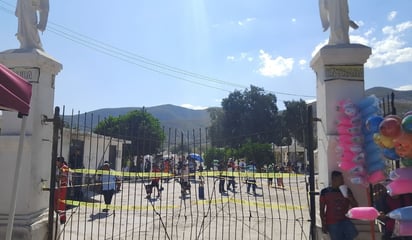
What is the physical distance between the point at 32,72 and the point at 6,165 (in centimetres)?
144

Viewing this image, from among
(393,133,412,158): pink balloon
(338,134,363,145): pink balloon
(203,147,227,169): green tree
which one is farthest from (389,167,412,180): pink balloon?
(203,147,227,169): green tree

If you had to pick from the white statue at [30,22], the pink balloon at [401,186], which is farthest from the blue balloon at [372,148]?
the white statue at [30,22]

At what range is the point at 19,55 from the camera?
5.69m

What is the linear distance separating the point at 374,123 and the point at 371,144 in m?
0.38

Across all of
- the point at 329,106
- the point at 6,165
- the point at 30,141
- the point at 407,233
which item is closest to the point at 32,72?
the point at 30,141

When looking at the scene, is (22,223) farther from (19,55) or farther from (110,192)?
(110,192)

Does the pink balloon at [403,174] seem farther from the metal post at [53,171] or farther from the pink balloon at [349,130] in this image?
the metal post at [53,171]

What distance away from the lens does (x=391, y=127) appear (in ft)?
13.1

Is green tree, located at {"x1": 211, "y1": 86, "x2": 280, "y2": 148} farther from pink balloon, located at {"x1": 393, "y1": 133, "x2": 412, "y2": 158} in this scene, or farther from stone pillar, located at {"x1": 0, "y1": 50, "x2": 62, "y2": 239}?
pink balloon, located at {"x1": 393, "y1": 133, "x2": 412, "y2": 158}

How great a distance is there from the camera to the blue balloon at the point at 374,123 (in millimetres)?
4488

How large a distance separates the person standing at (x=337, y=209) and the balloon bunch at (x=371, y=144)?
37cm

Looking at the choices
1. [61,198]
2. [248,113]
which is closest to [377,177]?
[61,198]

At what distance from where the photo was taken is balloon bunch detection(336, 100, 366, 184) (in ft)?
15.8

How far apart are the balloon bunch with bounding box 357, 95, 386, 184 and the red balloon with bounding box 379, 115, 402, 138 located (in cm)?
44
